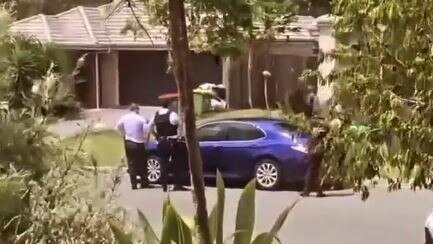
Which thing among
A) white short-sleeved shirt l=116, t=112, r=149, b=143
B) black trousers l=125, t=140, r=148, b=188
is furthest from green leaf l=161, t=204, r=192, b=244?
white short-sleeved shirt l=116, t=112, r=149, b=143

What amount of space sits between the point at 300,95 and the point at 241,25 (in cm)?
298

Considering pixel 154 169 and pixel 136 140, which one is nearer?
pixel 136 140

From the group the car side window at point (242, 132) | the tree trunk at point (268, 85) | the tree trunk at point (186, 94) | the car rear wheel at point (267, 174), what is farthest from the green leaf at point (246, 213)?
the tree trunk at point (268, 85)

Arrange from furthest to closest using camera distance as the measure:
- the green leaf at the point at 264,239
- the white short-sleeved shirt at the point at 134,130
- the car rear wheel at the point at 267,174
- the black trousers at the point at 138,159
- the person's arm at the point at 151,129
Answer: the person's arm at the point at 151,129 < the car rear wheel at the point at 267,174 < the white short-sleeved shirt at the point at 134,130 < the black trousers at the point at 138,159 < the green leaf at the point at 264,239

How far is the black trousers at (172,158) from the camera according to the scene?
46.1ft

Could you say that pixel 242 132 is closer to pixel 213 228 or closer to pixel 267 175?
pixel 267 175

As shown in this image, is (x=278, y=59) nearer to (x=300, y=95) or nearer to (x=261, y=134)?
(x=261, y=134)

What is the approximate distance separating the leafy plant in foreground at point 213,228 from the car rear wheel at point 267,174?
27.6ft

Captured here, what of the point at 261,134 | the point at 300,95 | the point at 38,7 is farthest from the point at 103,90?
the point at 38,7

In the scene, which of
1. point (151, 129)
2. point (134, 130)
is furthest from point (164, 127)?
point (134, 130)

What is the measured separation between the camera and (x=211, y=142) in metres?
14.6

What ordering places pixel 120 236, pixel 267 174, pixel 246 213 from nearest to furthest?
pixel 120 236 → pixel 246 213 → pixel 267 174

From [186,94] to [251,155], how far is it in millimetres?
9088

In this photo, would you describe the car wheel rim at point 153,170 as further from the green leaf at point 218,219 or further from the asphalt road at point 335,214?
the green leaf at point 218,219
